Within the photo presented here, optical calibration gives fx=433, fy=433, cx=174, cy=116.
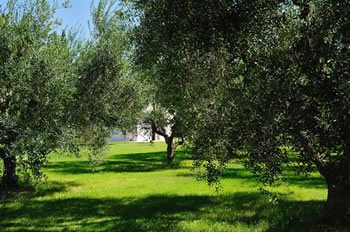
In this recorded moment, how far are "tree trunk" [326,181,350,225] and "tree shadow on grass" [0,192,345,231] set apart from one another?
582 millimetres

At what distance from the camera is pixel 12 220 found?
16.7m

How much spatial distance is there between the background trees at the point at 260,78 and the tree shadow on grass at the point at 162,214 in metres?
2.63

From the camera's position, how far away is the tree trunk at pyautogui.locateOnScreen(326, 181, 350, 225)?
1240 centimetres

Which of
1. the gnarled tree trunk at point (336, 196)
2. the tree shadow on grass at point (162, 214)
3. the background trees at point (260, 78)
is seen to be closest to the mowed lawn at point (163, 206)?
the tree shadow on grass at point (162, 214)

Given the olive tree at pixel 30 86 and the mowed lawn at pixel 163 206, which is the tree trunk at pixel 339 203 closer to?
the mowed lawn at pixel 163 206

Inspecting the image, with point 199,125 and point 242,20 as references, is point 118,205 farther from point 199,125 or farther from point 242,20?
point 242,20

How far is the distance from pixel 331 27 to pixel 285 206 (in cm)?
963

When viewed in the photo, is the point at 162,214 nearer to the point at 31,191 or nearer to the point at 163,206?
the point at 163,206

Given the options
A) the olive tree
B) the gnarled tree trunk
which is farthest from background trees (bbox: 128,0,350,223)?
the olive tree

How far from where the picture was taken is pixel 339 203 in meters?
12.5

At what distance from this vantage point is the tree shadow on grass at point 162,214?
14.6m

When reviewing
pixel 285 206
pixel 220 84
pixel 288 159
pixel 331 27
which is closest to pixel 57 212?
pixel 285 206

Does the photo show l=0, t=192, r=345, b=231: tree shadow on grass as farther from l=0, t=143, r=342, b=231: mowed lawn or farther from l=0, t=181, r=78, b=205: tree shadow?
l=0, t=181, r=78, b=205: tree shadow

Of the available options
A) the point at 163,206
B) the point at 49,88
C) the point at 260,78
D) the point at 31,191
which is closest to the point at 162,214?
the point at 163,206
